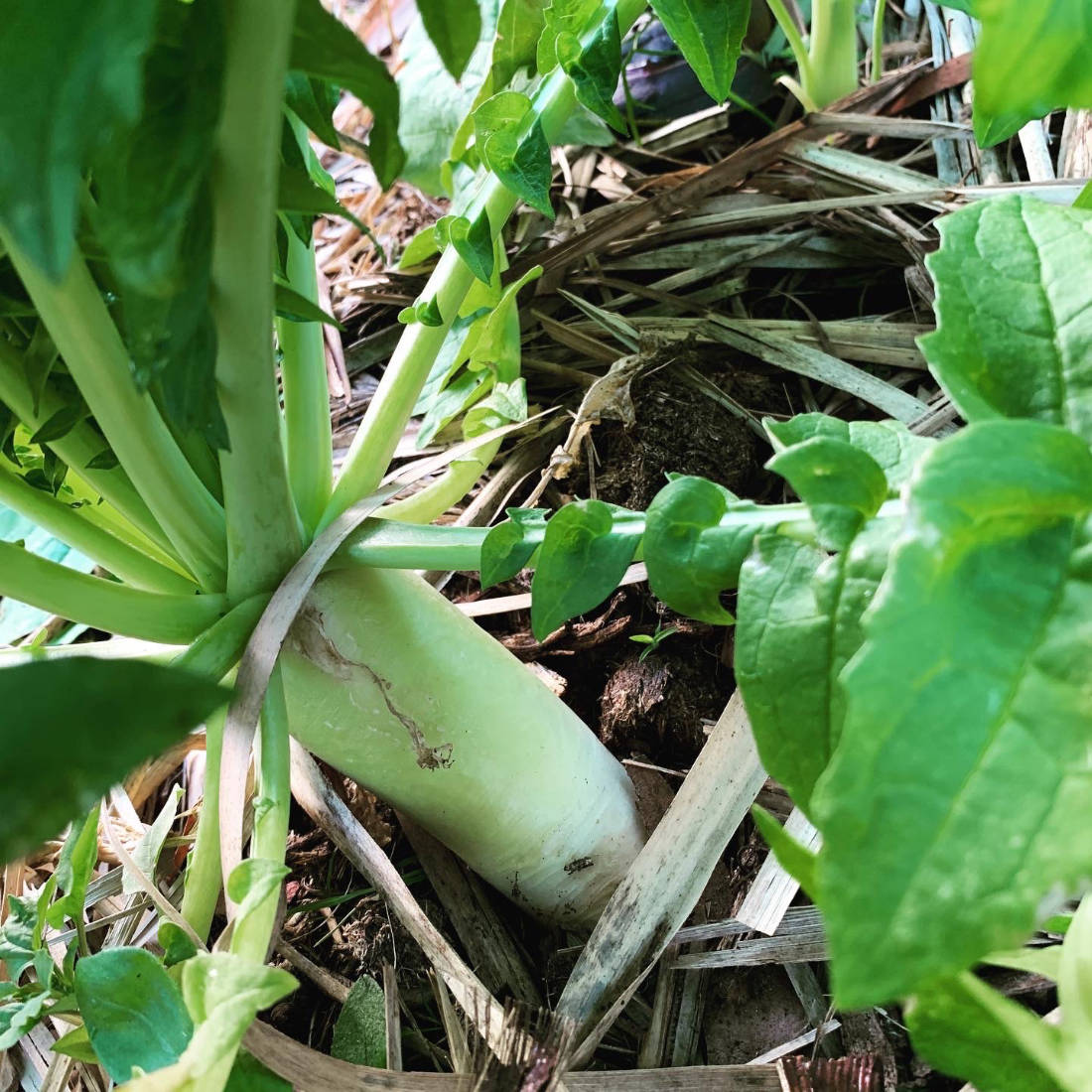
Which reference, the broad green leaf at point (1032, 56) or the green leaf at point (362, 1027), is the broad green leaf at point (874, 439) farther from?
the green leaf at point (362, 1027)

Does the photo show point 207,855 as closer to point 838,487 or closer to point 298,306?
point 298,306

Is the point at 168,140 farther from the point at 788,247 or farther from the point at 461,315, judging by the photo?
the point at 788,247

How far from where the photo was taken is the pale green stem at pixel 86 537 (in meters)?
0.66

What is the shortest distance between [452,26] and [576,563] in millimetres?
284

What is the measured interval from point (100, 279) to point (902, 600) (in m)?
0.50

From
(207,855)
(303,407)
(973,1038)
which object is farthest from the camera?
(303,407)

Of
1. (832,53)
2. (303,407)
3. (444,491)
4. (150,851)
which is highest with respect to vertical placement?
(832,53)

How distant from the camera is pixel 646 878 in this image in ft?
2.27

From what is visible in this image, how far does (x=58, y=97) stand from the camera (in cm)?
36

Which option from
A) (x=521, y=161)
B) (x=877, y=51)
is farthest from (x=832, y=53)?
(x=521, y=161)

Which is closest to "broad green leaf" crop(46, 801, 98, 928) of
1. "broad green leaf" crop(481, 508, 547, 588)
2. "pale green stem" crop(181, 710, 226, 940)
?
"pale green stem" crop(181, 710, 226, 940)

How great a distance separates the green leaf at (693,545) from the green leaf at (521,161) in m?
0.25

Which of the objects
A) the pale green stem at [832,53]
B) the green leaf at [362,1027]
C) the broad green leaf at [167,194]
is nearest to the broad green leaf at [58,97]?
the broad green leaf at [167,194]

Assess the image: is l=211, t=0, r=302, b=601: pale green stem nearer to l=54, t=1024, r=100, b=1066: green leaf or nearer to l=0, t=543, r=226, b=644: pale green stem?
l=0, t=543, r=226, b=644: pale green stem
